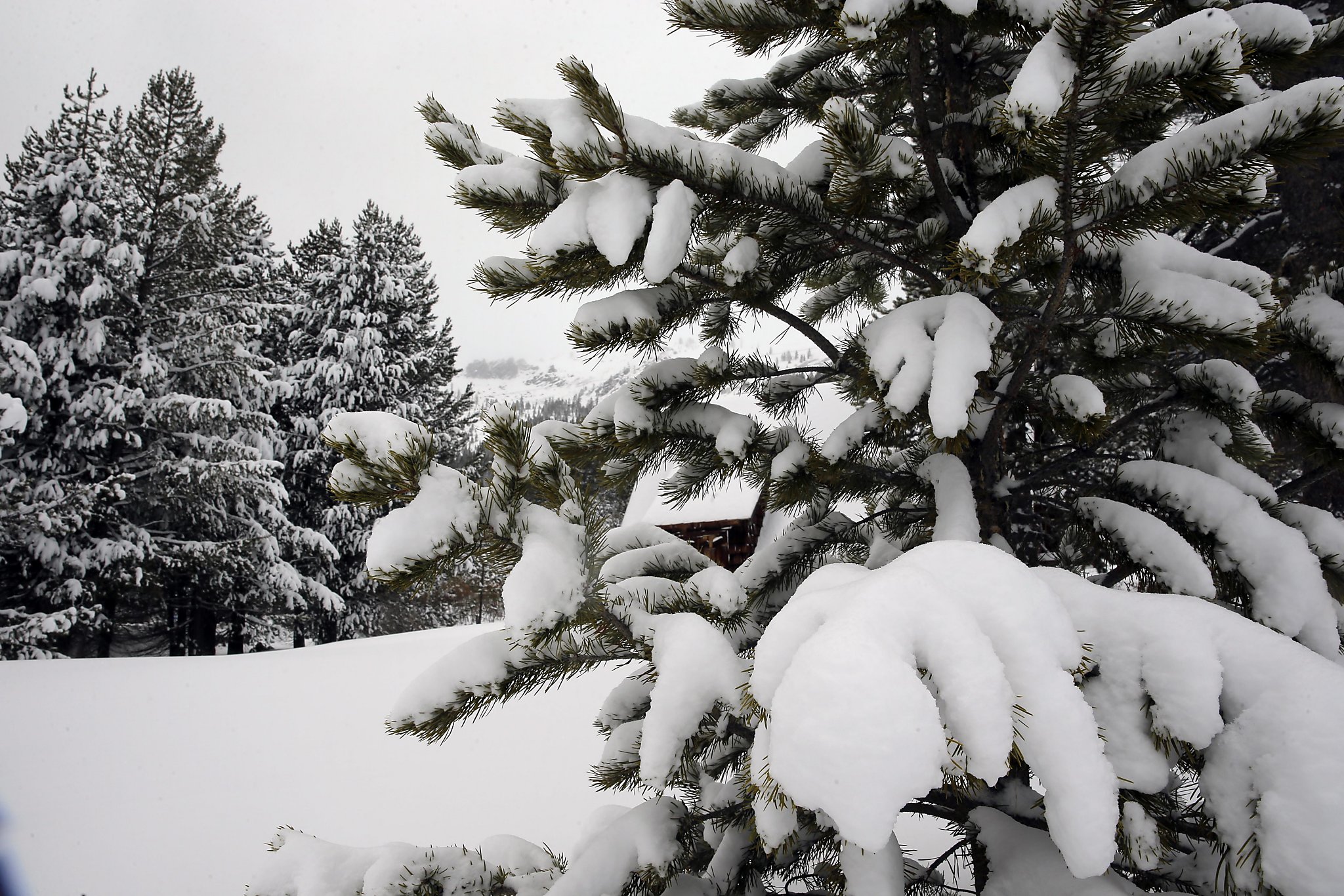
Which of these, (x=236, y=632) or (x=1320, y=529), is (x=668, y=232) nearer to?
(x=1320, y=529)

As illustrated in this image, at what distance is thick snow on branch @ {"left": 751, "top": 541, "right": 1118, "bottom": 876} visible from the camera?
756 millimetres

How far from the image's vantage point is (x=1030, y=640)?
0.92m

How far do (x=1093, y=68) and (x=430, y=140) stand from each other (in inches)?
69.4

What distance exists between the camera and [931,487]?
6.60 feet

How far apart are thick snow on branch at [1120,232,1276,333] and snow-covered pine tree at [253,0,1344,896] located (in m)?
0.01

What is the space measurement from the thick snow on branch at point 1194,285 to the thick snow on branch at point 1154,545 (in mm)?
492

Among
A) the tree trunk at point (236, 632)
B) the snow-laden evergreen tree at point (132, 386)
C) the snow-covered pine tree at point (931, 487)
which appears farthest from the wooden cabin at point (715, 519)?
the tree trunk at point (236, 632)

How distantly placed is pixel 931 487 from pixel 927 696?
1.35 meters

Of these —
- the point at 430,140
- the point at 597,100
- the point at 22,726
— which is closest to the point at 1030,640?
the point at 597,100

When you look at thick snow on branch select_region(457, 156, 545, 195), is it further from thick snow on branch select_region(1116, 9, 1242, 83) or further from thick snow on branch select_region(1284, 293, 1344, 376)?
thick snow on branch select_region(1284, 293, 1344, 376)

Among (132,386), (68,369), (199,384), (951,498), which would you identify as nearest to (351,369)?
(199,384)

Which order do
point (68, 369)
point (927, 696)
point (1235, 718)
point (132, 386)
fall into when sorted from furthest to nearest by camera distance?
point (132, 386) → point (68, 369) → point (1235, 718) → point (927, 696)

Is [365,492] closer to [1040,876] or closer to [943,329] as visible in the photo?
[943,329]

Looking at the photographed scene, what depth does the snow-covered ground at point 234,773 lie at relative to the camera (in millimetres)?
4273
